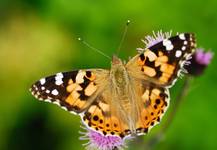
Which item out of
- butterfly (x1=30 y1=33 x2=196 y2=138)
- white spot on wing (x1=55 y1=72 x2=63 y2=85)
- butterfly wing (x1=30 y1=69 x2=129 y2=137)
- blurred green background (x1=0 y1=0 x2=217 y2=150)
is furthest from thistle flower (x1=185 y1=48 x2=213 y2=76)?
white spot on wing (x1=55 y1=72 x2=63 y2=85)

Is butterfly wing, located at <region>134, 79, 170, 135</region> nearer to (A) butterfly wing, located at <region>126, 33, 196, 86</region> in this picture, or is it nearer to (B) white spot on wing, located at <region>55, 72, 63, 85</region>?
(A) butterfly wing, located at <region>126, 33, 196, 86</region>

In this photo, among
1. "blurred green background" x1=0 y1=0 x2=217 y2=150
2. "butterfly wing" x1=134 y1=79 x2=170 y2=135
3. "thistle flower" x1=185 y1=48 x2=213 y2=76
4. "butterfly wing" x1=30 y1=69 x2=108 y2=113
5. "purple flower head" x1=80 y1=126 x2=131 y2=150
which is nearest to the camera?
"butterfly wing" x1=134 y1=79 x2=170 y2=135

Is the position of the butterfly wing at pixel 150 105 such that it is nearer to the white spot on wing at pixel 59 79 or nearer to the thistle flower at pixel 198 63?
the white spot on wing at pixel 59 79

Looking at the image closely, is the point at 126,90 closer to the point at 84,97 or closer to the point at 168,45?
the point at 84,97

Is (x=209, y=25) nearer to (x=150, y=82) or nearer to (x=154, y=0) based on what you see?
(x=154, y=0)

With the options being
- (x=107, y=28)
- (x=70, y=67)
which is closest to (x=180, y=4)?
(x=107, y=28)

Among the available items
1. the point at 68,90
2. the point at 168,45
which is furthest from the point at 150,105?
the point at 68,90

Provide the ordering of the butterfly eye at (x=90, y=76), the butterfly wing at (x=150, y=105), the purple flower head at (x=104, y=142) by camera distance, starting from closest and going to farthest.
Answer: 1. the butterfly wing at (x=150, y=105)
2. the butterfly eye at (x=90, y=76)
3. the purple flower head at (x=104, y=142)

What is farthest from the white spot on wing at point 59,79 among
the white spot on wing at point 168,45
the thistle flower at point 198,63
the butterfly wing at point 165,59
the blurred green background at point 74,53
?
the blurred green background at point 74,53
